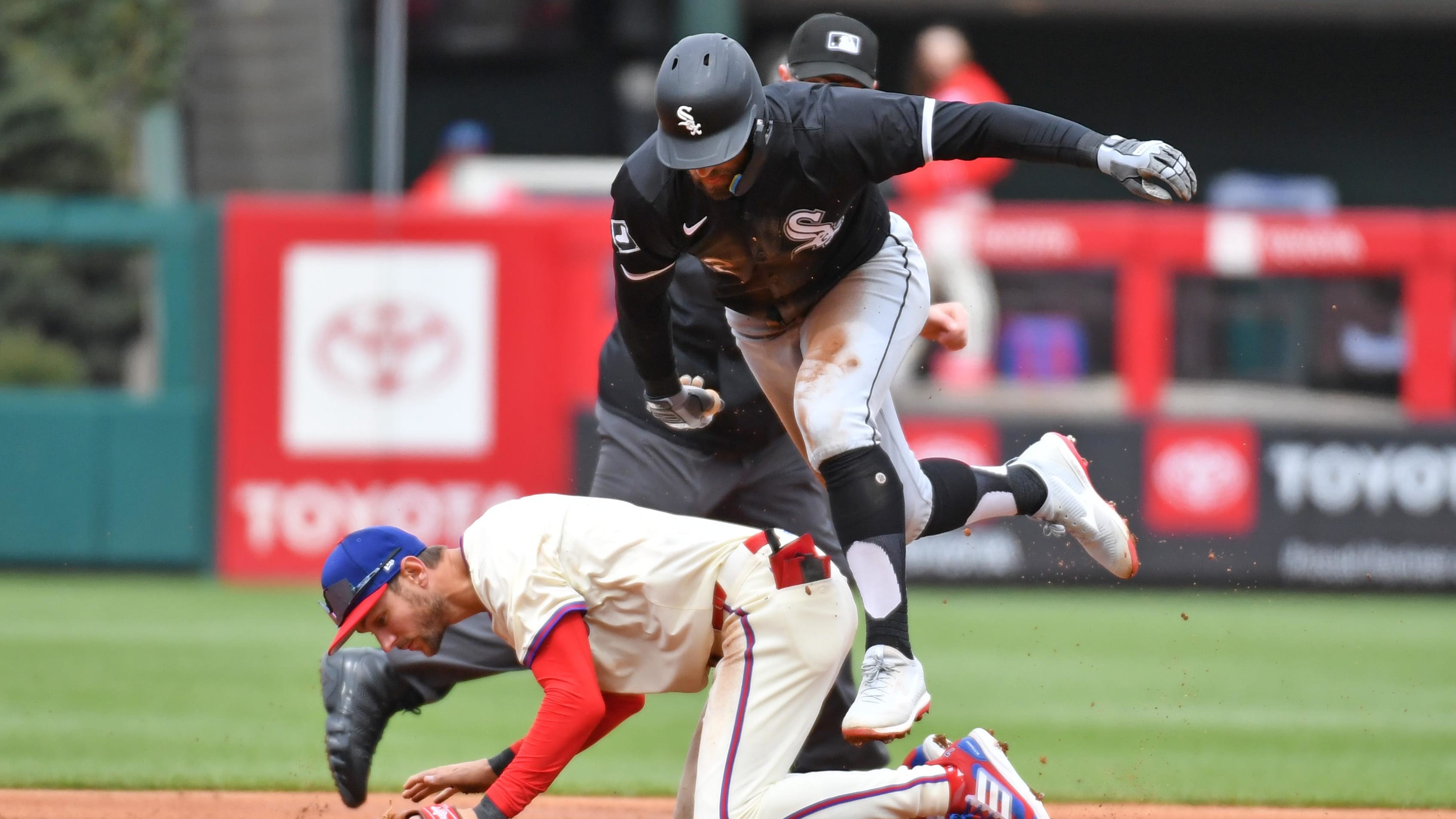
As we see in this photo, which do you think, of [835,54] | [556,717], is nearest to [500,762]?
[556,717]

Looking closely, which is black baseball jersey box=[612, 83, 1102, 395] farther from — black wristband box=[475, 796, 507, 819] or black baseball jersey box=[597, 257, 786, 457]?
black wristband box=[475, 796, 507, 819]

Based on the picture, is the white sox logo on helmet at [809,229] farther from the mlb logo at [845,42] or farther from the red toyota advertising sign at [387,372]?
the red toyota advertising sign at [387,372]

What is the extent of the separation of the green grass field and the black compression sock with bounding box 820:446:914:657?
1.64 meters

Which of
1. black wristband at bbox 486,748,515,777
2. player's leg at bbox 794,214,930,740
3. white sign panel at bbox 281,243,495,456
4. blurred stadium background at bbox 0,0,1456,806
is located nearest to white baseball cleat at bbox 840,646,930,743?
player's leg at bbox 794,214,930,740

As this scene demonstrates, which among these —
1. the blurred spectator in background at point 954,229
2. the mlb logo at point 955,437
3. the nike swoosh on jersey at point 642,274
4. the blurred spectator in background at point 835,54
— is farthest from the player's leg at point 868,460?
the mlb logo at point 955,437

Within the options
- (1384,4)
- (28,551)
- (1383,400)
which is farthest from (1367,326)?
(28,551)

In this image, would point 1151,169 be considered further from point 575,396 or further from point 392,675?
point 575,396

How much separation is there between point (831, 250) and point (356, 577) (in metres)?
1.56

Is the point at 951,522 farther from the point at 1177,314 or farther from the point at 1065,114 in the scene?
the point at 1065,114

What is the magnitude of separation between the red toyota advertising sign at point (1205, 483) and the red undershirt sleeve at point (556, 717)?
7228 mm

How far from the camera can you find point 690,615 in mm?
4336

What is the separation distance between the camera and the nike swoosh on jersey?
15.9 ft

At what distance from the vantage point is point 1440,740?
22.8 feet

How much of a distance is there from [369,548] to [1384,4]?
44.0 feet
